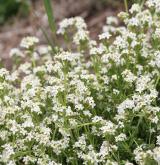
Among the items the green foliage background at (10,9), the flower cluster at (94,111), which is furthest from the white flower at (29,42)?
the green foliage background at (10,9)

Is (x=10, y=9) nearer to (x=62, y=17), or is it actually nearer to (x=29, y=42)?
(x=62, y=17)

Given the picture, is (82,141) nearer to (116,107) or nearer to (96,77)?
(116,107)

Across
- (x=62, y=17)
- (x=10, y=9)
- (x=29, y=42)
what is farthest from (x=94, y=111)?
(x=10, y=9)

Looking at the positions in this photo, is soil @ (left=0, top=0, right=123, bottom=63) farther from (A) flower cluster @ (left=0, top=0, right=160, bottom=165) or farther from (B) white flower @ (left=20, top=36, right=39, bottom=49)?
(A) flower cluster @ (left=0, top=0, right=160, bottom=165)

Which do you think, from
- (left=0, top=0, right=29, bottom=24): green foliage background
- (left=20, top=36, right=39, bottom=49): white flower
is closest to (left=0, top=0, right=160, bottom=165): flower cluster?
(left=20, top=36, right=39, bottom=49): white flower

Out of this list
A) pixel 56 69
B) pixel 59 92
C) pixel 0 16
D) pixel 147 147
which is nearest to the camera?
pixel 147 147

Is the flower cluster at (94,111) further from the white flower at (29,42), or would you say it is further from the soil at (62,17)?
the soil at (62,17)

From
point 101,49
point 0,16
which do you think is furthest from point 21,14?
point 101,49
